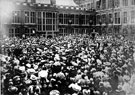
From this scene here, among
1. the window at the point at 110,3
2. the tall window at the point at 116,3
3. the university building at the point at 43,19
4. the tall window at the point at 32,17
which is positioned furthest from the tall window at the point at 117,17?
the tall window at the point at 32,17

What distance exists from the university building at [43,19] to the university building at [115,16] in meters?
1.70

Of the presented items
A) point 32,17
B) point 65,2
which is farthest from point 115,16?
point 32,17

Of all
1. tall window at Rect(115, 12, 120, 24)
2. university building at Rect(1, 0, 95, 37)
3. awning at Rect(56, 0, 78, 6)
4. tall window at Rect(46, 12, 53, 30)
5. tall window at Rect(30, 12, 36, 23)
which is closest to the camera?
university building at Rect(1, 0, 95, 37)

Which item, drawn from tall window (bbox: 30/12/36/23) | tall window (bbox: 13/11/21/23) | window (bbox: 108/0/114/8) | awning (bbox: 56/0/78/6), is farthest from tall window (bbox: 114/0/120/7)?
tall window (bbox: 13/11/21/23)

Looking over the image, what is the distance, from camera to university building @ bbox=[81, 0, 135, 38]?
97.5 feet

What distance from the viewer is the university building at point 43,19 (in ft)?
93.9

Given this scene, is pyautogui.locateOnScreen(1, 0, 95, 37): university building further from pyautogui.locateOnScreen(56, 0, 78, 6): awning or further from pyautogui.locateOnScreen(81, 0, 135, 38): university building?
pyautogui.locateOnScreen(56, 0, 78, 6): awning

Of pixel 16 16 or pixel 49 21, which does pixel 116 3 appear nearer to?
pixel 49 21

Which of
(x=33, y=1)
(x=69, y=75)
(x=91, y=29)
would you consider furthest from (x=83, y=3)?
(x=69, y=75)

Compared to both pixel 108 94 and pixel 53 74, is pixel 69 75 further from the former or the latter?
pixel 108 94

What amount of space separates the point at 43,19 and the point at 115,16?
8907 mm

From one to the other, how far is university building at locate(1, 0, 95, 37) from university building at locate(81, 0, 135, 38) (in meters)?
1.70

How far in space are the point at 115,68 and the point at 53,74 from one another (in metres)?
1.64

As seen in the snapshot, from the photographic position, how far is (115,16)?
3262 cm
